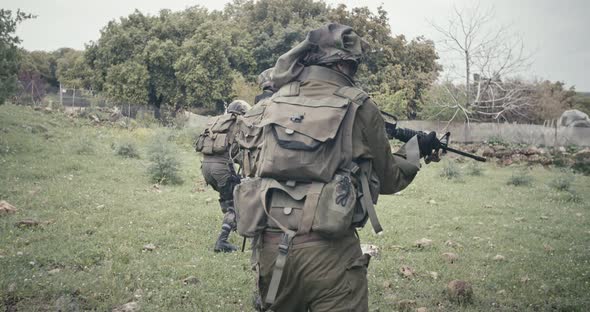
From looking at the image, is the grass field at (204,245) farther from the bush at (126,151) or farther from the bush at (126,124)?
the bush at (126,124)

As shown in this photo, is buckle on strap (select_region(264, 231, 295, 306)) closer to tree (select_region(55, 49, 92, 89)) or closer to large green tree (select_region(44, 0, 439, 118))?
large green tree (select_region(44, 0, 439, 118))

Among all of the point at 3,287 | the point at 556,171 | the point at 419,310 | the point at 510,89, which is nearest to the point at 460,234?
the point at 419,310

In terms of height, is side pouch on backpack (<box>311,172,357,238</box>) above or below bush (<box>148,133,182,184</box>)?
above

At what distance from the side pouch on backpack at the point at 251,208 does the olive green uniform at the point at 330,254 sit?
0.26 feet

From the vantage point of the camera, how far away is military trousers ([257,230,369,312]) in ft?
8.54

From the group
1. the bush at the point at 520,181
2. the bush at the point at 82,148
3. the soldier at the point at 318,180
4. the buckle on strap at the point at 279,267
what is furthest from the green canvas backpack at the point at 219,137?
the bush at the point at 520,181

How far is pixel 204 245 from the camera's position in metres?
Result: 6.91

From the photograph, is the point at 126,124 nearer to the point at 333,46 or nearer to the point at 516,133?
the point at 516,133

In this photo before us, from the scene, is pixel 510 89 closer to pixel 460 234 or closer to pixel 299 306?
pixel 460 234

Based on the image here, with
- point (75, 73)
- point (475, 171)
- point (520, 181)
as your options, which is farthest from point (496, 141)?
point (75, 73)

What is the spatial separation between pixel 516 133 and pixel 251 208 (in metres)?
24.6

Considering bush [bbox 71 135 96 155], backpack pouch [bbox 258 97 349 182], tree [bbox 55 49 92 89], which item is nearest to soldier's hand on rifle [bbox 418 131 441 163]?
backpack pouch [bbox 258 97 349 182]

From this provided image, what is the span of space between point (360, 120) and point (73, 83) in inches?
1829

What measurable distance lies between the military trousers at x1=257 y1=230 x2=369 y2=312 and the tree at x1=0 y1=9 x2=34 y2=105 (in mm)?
13472
